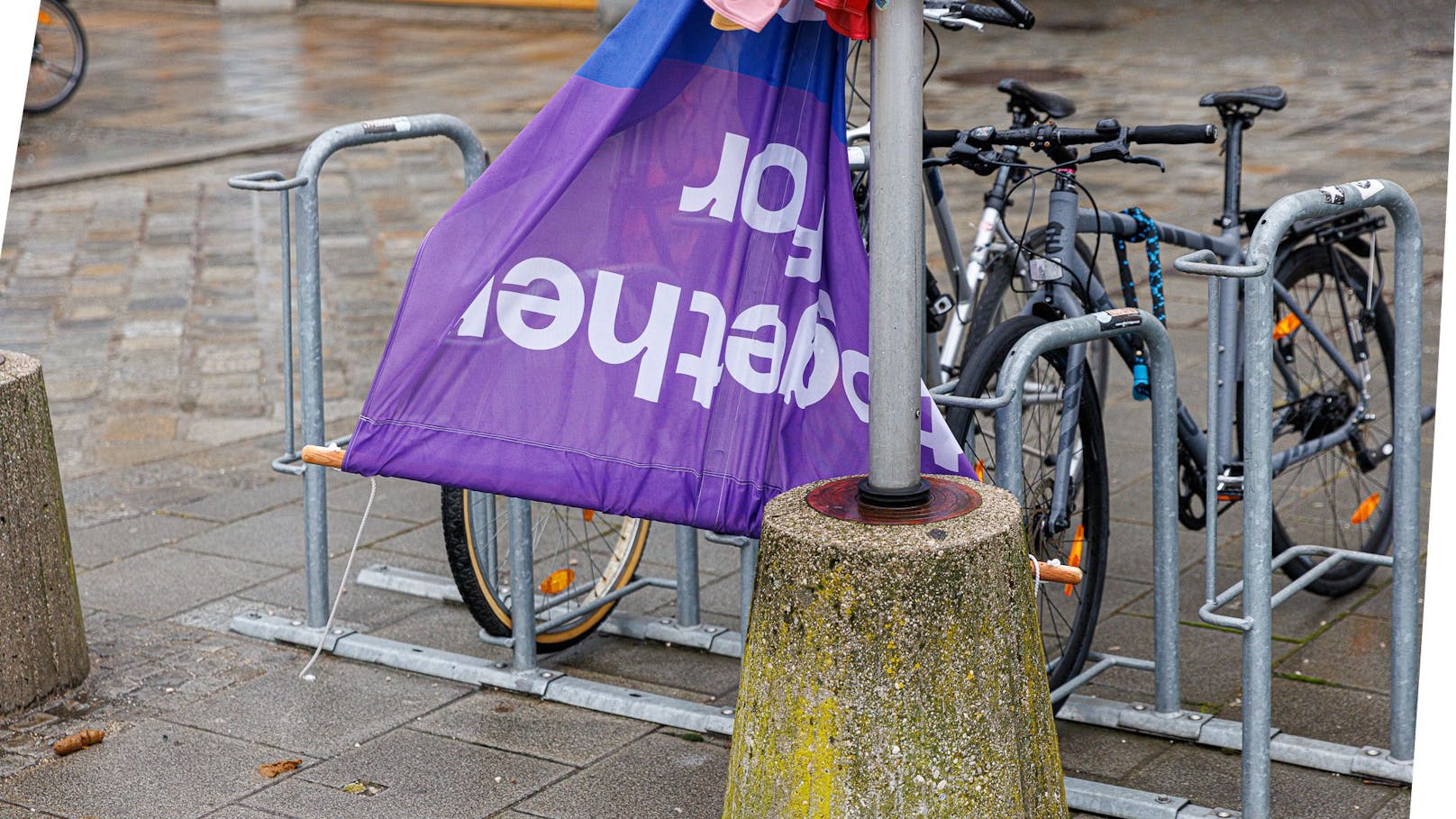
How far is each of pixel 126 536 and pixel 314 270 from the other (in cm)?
149

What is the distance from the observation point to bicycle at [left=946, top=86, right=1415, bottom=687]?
371cm

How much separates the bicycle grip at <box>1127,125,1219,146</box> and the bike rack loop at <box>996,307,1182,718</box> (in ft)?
1.13

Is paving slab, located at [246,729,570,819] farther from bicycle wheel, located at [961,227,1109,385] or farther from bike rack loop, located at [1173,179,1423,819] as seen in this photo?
bicycle wheel, located at [961,227,1109,385]

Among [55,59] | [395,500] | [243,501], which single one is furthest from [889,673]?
[55,59]

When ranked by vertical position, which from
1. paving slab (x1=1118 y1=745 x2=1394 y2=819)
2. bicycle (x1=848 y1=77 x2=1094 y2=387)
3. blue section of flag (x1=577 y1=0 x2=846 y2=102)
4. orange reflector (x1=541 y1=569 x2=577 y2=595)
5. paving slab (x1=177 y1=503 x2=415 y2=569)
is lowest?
paving slab (x1=1118 y1=745 x2=1394 y2=819)

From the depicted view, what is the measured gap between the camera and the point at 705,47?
3.20 meters

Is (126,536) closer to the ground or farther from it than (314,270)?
closer to the ground

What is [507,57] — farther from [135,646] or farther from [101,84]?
[135,646]

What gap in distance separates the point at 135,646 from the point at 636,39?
2252mm

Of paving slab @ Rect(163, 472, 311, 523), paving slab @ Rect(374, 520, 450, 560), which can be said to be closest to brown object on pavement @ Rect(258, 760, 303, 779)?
paving slab @ Rect(374, 520, 450, 560)

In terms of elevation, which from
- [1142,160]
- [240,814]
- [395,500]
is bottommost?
[240,814]

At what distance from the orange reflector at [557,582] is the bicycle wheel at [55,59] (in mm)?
10203

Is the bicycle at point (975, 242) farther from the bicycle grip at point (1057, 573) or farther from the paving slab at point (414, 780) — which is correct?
the paving slab at point (414, 780)

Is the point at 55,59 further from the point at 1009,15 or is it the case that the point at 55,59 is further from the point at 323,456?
the point at 1009,15
